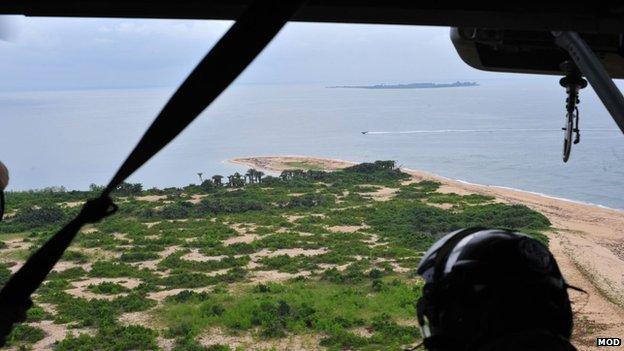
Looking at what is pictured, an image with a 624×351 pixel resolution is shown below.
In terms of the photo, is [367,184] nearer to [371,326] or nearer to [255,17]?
[371,326]

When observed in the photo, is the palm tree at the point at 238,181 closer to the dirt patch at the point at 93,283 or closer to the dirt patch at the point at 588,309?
the dirt patch at the point at 93,283

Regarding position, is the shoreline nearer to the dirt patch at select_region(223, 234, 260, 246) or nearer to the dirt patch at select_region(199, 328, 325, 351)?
the dirt patch at select_region(223, 234, 260, 246)

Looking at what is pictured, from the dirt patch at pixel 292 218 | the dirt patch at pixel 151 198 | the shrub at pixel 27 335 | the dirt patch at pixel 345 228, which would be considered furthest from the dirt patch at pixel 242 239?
the shrub at pixel 27 335

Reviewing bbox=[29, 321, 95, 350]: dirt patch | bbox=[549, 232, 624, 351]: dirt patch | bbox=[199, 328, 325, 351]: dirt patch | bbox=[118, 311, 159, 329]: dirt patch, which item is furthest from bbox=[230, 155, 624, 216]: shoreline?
bbox=[29, 321, 95, 350]: dirt patch

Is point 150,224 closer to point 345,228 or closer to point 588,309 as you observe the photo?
point 345,228

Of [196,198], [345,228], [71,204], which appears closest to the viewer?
[345,228]

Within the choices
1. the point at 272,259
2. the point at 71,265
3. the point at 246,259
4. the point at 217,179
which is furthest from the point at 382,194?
the point at 71,265
